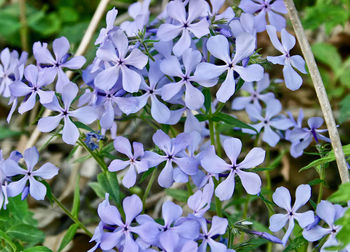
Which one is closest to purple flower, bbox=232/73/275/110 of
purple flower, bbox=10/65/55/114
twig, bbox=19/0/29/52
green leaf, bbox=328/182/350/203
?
purple flower, bbox=10/65/55/114

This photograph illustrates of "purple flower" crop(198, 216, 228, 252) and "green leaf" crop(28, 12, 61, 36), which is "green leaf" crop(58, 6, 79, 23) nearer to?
"green leaf" crop(28, 12, 61, 36)

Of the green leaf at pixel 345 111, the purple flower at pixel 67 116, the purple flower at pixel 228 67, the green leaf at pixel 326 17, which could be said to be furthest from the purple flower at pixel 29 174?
the green leaf at pixel 326 17

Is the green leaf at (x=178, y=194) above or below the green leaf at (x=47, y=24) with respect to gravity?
above

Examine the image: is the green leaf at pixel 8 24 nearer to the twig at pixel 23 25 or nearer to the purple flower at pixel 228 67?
the twig at pixel 23 25

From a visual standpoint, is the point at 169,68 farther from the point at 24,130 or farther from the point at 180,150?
the point at 24,130

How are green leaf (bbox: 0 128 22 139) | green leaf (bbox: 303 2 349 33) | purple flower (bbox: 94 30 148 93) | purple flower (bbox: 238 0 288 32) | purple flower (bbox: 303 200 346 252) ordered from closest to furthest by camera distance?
purple flower (bbox: 303 200 346 252)
purple flower (bbox: 94 30 148 93)
purple flower (bbox: 238 0 288 32)
green leaf (bbox: 303 2 349 33)
green leaf (bbox: 0 128 22 139)

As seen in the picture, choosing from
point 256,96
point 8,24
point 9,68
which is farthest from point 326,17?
point 8,24

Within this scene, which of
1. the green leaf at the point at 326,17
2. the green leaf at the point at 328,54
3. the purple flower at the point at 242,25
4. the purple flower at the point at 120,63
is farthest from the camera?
the green leaf at the point at 328,54

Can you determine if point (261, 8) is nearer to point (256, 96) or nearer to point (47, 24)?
point (256, 96)
